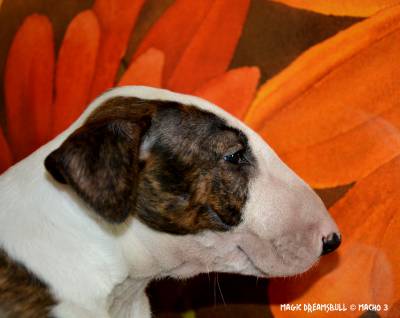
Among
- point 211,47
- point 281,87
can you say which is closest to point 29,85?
point 211,47

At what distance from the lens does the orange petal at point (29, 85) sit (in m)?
2.18

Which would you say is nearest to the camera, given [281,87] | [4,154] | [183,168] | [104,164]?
[104,164]

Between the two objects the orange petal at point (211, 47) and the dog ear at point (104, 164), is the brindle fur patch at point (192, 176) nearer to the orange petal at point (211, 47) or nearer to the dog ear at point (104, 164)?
the dog ear at point (104, 164)

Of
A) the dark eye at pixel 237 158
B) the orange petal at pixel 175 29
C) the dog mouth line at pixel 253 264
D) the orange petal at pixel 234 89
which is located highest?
the orange petal at pixel 175 29

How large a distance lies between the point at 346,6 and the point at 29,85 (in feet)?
3.62

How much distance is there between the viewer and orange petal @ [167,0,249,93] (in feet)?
6.18

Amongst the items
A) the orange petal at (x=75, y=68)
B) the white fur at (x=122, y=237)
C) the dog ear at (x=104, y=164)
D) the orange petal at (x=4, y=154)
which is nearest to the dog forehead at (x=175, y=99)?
the white fur at (x=122, y=237)

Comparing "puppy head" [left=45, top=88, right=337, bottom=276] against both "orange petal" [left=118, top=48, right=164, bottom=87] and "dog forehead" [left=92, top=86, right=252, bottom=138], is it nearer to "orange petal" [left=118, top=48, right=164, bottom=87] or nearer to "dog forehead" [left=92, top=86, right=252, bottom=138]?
"dog forehead" [left=92, top=86, right=252, bottom=138]

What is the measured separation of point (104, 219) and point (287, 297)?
2.36 feet

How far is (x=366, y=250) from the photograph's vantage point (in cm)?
168

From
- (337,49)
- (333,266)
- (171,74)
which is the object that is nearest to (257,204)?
(333,266)

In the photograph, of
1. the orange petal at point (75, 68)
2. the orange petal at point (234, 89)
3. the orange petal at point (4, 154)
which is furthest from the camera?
the orange petal at point (4, 154)

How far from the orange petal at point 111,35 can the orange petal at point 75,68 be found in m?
0.02

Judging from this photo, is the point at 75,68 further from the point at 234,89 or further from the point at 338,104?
the point at 338,104
